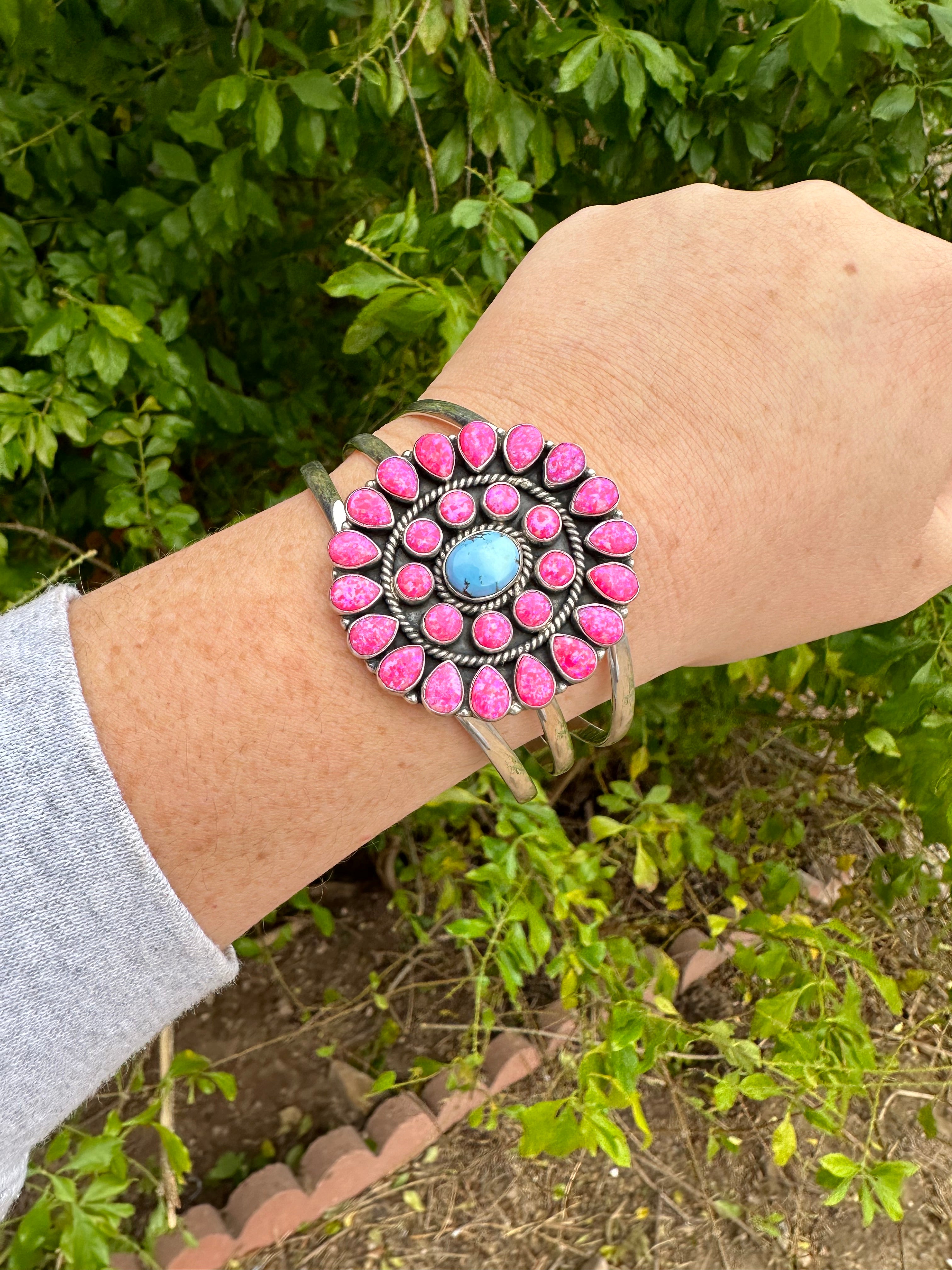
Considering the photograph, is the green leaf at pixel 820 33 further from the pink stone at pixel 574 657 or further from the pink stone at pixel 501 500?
the pink stone at pixel 574 657

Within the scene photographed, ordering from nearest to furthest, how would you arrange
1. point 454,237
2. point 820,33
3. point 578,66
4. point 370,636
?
point 370,636 < point 820,33 < point 578,66 < point 454,237

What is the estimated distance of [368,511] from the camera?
0.90 meters

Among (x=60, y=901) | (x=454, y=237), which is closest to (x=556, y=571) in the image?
(x=60, y=901)

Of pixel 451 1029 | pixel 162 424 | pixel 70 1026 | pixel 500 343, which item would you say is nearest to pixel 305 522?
pixel 500 343

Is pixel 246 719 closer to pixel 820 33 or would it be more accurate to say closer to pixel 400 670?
pixel 400 670

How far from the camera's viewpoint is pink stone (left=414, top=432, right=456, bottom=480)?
0.93 m

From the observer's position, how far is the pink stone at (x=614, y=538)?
37.1 inches

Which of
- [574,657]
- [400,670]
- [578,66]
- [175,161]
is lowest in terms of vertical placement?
[574,657]

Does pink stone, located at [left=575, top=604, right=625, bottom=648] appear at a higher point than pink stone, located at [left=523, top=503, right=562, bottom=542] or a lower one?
lower

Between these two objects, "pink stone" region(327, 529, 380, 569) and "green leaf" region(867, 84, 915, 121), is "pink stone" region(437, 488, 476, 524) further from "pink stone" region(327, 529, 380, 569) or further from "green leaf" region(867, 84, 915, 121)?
"green leaf" region(867, 84, 915, 121)

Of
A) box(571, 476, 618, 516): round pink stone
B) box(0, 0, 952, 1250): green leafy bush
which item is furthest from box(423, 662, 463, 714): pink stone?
box(0, 0, 952, 1250): green leafy bush

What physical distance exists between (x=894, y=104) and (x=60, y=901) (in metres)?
1.49

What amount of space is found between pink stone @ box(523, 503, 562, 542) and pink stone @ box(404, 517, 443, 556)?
10 cm

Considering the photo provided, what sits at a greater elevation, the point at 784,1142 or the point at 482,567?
the point at 482,567
